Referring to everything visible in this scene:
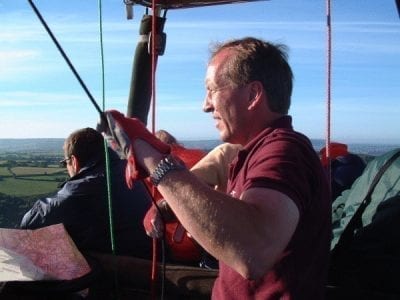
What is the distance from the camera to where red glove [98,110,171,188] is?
1392mm

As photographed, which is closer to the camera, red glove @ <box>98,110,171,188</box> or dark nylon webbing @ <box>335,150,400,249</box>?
red glove @ <box>98,110,171,188</box>

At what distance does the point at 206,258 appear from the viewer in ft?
8.60

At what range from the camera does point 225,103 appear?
1.52m

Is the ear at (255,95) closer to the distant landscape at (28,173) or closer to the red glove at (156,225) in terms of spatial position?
the red glove at (156,225)

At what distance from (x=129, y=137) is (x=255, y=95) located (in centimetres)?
38

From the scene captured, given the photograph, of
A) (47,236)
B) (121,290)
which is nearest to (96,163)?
(47,236)

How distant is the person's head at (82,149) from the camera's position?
336cm

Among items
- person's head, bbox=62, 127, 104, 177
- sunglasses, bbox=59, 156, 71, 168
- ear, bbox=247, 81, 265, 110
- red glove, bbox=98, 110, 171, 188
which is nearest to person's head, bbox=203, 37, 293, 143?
ear, bbox=247, 81, 265, 110

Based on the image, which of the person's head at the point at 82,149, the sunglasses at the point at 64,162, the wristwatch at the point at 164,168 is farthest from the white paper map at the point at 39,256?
the wristwatch at the point at 164,168

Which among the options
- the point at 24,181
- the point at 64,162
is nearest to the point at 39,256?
the point at 64,162

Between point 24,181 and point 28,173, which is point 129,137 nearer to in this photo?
point 24,181

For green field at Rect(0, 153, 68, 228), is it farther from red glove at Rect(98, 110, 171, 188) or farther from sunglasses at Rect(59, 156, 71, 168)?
red glove at Rect(98, 110, 171, 188)

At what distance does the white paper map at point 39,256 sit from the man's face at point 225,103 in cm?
115

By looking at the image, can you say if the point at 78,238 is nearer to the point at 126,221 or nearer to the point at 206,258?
the point at 126,221
